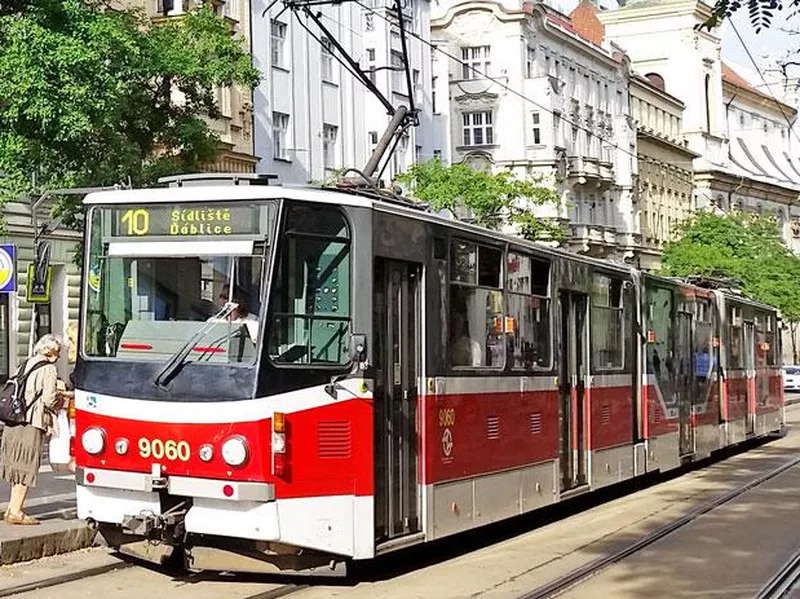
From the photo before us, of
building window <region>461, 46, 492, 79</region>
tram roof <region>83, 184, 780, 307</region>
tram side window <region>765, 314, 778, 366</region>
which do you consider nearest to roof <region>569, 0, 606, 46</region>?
building window <region>461, 46, 492, 79</region>

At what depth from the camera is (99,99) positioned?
1980cm

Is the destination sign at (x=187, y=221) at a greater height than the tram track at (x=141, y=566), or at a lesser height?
greater

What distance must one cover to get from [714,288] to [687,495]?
757 centimetres

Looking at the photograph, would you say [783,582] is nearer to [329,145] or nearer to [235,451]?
[235,451]

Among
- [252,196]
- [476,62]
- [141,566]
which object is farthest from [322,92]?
[252,196]

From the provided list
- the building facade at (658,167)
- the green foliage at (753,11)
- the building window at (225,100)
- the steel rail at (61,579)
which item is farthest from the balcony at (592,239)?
the green foliage at (753,11)

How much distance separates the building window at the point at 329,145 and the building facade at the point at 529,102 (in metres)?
12.7

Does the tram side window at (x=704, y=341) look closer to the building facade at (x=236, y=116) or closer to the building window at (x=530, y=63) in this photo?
the building facade at (x=236, y=116)

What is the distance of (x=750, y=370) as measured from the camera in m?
27.5

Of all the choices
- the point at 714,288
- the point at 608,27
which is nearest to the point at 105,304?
the point at 714,288

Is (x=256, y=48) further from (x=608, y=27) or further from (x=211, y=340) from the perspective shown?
(x=608, y=27)

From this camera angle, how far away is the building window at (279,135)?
40094mm

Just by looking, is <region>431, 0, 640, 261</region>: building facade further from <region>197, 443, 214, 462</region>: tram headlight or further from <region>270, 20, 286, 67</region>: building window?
<region>197, 443, 214, 462</region>: tram headlight

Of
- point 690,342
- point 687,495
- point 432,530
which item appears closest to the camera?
point 432,530
